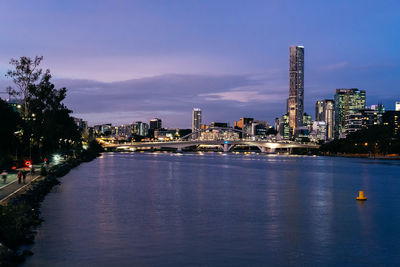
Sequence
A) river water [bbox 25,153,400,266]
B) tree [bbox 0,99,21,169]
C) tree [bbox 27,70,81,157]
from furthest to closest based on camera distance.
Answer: tree [bbox 27,70,81,157], tree [bbox 0,99,21,169], river water [bbox 25,153,400,266]

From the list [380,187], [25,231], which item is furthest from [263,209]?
[380,187]

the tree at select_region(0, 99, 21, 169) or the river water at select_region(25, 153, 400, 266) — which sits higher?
the tree at select_region(0, 99, 21, 169)

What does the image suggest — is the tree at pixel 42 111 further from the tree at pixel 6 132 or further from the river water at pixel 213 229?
the river water at pixel 213 229

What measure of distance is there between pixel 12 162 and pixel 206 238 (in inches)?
1681

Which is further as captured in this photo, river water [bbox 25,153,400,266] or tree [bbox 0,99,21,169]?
tree [bbox 0,99,21,169]

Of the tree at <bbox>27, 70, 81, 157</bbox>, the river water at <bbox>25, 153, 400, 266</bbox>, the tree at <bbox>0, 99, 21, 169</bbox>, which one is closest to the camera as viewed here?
the river water at <bbox>25, 153, 400, 266</bbox>

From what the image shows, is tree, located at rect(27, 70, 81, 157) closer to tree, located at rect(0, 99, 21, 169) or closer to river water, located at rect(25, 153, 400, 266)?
tree, located at rect(0, 99, 21, 169)

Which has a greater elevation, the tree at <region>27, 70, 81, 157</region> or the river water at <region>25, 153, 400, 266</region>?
the tree at <region>27, 70, 81, 157</region>

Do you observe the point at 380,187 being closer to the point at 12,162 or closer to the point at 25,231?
the point at 12,162

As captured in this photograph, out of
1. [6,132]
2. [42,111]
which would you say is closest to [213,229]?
[6,132]

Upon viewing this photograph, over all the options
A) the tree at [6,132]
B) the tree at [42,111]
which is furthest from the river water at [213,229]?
the tree at [42,111]

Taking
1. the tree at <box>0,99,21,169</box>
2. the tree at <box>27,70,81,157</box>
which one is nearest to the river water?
the tree at <box>0,99,21,169</box>

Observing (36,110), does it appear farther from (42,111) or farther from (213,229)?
(213,229)

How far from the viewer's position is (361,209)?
40.4m
